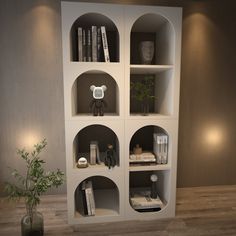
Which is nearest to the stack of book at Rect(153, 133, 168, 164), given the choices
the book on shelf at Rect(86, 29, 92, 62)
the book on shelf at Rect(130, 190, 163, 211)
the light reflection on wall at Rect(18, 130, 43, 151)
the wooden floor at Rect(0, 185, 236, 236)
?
the book on shelf at Rect(130, 190, 163, 211)

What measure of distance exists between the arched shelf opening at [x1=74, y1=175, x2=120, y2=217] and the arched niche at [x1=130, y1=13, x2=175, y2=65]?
1.35m

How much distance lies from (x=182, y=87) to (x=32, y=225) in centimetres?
195

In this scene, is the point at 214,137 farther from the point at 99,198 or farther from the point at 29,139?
the point at 29,139

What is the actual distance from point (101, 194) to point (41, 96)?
1216 millimetres

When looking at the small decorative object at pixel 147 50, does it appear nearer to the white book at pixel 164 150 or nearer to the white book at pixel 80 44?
the white book at pixel 80 44

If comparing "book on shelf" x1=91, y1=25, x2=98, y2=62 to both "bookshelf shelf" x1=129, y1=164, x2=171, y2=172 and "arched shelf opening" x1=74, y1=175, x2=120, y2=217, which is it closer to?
"bookshelf shelf" x1=129, y1=164, x2=171, y2=172

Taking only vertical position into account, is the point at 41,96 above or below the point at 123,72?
below

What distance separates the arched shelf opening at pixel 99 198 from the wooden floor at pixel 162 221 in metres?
0.12

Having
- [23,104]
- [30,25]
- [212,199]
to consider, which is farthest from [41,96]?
→ [212,199]

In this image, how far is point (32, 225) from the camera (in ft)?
5.18

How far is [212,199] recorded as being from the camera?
2273mm

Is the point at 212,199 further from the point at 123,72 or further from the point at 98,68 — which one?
the point at 98,68

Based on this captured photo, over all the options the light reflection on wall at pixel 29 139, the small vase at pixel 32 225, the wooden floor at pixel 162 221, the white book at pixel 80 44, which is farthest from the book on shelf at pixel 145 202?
the white book at pixel 80 44

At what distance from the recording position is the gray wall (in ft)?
7.09
